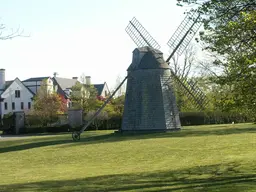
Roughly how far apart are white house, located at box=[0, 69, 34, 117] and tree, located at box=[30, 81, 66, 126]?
10.3m

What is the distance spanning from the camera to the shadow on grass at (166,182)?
44.4ft

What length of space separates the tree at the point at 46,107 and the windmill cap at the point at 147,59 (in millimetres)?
27464

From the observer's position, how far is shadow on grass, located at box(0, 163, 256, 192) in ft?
44.4

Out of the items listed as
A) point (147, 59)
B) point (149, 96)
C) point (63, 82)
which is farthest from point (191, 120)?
point (63, 82)

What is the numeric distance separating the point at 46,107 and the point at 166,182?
60.6 meters

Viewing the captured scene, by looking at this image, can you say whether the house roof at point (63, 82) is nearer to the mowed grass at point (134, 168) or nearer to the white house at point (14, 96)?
the white house at point (14, 96)

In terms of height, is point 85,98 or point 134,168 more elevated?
point 85,98

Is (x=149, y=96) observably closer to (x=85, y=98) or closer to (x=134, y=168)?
(x=134, y=168)

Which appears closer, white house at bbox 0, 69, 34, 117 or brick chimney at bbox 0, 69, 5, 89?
white house at bbox 0, 69, 34, 117

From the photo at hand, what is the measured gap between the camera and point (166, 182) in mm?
14867

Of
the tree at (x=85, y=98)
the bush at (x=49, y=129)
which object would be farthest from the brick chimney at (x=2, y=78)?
the bush at (x=49, y=129)

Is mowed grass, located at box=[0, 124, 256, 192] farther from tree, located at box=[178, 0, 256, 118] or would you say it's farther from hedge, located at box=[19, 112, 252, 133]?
hedge, located at box=[19, 112, 252, 133]

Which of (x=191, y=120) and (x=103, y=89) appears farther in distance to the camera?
(x=103, y=89)

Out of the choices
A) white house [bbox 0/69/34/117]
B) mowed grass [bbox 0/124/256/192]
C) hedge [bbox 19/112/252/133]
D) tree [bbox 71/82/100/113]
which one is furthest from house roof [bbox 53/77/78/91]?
mowed grass [bbox 0/124/256/192]
